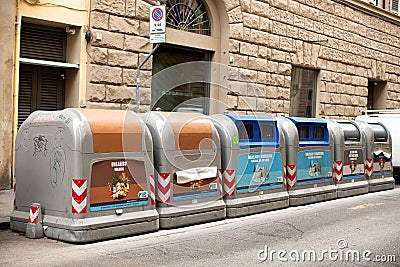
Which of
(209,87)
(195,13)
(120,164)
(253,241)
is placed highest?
(195,13)

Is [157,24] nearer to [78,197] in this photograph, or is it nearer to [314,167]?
[314,167]

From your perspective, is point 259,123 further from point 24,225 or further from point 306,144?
point 24,225

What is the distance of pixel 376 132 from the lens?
14719 mm

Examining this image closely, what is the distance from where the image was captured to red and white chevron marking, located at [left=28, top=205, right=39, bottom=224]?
26.2ft

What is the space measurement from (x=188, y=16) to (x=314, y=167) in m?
6.09

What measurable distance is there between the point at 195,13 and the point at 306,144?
6.09 meters

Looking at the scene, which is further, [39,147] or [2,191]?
[2,191]

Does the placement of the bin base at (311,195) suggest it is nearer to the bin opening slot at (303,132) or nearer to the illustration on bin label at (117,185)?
the bin opening slot at (303,132)

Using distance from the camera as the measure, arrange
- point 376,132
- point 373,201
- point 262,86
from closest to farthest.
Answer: point 373,201
point 376,132
point 262,86

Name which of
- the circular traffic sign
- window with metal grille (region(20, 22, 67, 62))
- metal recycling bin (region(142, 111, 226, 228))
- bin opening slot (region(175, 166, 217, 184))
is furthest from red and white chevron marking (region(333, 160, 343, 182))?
window with metal grille (region(20, 22, 67, 62))

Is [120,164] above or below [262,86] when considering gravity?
below

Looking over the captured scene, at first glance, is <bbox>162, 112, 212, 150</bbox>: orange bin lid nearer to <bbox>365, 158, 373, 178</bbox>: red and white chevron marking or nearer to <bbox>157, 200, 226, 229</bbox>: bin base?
<bbox>157, 200, 226, 229</bbox>: bin base

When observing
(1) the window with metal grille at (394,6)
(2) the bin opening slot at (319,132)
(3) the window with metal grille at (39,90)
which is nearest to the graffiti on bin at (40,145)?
(3) the window with metal grille at (39,90)

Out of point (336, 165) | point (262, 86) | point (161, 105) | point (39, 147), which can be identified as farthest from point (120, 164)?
point (262, 86)
